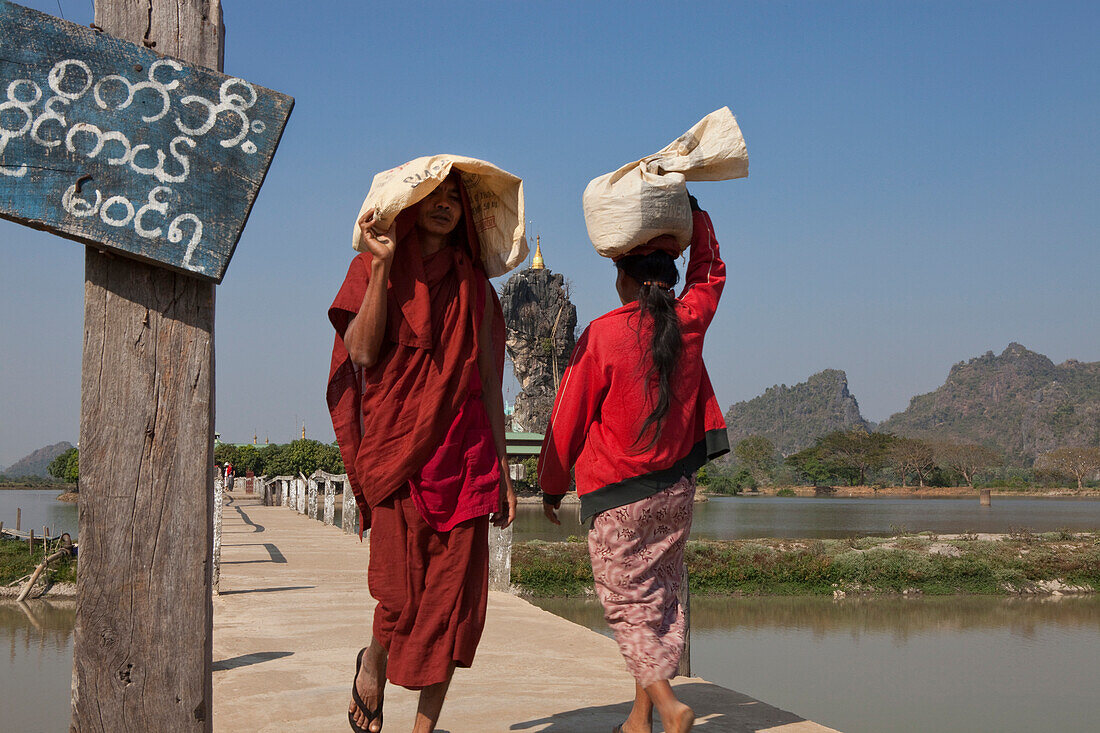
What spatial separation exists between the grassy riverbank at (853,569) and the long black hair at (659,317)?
38.1 ft

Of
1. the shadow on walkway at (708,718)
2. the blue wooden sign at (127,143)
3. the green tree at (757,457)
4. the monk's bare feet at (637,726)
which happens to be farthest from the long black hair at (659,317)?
the green tree at (757,457)

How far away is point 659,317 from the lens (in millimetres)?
3139

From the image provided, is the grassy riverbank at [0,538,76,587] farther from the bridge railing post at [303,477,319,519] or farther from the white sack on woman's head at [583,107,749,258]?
the white sack on woman's head at [583,107,749,258]

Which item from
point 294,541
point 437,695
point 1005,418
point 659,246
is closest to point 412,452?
point 437,695

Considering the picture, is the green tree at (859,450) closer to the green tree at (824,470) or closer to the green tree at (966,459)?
the green tree at (824,470)

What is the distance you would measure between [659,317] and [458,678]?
196 centimetres

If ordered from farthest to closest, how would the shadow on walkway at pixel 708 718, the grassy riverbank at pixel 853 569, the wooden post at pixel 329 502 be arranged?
the wooden post at pixel 329 502
the grassy riverbank at pixel 853 569
the shadow on walkway at pixel 708 718

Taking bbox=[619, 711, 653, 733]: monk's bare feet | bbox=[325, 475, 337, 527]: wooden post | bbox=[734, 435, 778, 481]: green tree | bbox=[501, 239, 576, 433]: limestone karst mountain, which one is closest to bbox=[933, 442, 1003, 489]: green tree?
bbox=[734, 435, 778, 481]: green tree

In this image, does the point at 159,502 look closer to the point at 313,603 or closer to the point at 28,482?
the point at 313,603

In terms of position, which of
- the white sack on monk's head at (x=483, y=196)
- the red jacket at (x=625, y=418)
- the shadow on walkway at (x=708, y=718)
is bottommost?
the shadow on walkway at (x=708, y=718)

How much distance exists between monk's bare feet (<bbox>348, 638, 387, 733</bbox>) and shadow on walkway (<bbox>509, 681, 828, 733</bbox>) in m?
0.58

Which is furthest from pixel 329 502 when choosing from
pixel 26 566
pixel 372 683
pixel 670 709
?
pixel 670 709

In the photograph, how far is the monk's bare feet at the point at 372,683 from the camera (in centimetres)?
286

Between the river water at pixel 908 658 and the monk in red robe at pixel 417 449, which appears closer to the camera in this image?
the monk in red robe at pixel 417 449
